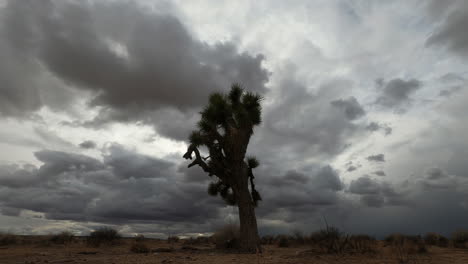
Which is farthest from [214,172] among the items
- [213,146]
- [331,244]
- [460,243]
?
[460,243]

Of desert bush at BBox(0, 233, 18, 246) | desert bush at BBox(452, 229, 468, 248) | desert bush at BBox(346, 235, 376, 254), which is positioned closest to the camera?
desert bush at BBox(346, 235, 376, 254)

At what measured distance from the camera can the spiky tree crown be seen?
49.8 feet

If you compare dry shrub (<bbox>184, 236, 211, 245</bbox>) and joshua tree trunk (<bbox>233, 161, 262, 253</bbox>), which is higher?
joshua tree trunk (<bbox>233, 161, 262, 253</bbox>)

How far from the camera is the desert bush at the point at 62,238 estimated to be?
65.1 ft

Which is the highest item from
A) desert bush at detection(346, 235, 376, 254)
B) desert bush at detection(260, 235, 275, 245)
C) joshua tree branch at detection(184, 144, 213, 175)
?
joshua tree branch at detection(184, 144, 213, 175)

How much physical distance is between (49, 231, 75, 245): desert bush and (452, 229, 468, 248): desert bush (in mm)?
25164

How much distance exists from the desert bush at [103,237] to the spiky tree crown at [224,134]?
8641mm

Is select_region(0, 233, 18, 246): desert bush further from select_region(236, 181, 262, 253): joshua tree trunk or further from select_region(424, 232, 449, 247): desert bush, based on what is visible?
select_region(424, 232, 449, 247): desert bush

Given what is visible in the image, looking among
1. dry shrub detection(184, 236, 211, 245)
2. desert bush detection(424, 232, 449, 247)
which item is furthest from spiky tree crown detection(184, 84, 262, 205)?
desert bush detection(424, 232, 449, 247)

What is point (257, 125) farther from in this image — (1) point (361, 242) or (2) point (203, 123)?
(1) point (361, 242)

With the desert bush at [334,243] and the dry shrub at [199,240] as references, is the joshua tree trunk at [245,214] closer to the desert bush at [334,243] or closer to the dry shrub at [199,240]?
the desert bush at [334,243]

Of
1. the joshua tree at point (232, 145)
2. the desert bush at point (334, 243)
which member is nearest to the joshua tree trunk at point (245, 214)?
the joshua tree at point (232, 145)

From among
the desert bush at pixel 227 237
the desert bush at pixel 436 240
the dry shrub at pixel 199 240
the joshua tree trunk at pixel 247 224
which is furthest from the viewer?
the dry shrub at pixel 199 240

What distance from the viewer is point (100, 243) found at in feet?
62.2
